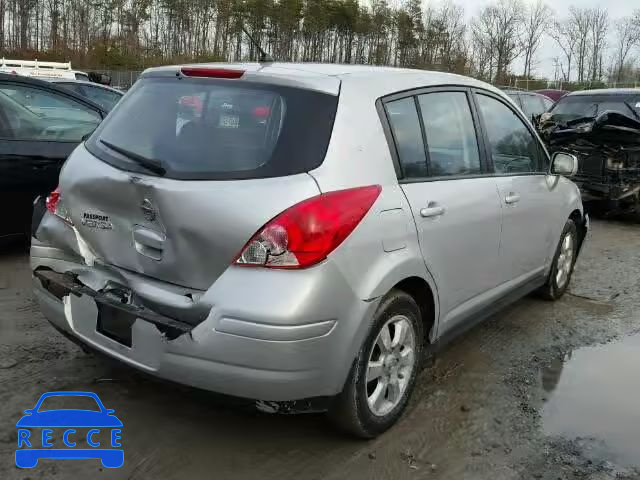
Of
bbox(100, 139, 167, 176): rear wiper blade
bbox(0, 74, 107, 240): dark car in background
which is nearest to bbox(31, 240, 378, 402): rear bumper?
bbox(100, 139, 167, 176): rear wiper blade

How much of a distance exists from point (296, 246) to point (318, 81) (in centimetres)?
84

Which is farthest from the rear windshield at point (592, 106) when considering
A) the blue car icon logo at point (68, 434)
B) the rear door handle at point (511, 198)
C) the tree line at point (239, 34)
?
the tree line at point (239, 34)

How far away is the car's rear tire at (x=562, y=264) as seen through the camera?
4.99 metres

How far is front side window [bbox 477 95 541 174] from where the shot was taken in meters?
3.96

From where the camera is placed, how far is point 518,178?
4117mm

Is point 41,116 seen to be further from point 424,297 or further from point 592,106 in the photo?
point 592,106

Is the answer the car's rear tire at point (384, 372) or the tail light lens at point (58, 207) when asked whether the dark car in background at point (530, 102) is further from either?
the tail light lens at point (58, 207)

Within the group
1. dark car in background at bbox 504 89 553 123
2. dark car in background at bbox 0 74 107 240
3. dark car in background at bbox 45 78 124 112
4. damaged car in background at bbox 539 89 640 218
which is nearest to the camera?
dark car in background at bbox 0 74 107 240

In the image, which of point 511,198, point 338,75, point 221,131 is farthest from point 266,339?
point 511,198

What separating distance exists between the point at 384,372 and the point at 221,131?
52.9 inches

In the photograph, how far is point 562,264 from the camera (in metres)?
5.16

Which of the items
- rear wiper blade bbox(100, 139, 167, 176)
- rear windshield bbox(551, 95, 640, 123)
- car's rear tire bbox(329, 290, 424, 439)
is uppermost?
rear windshield bbox(551, 95, 640, 123)

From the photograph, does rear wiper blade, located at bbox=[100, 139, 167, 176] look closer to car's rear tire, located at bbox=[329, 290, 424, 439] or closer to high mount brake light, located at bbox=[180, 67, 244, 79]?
high mount brake light, located at bbox=[180, 67, 244, 79]

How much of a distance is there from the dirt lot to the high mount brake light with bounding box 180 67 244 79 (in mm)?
1428
